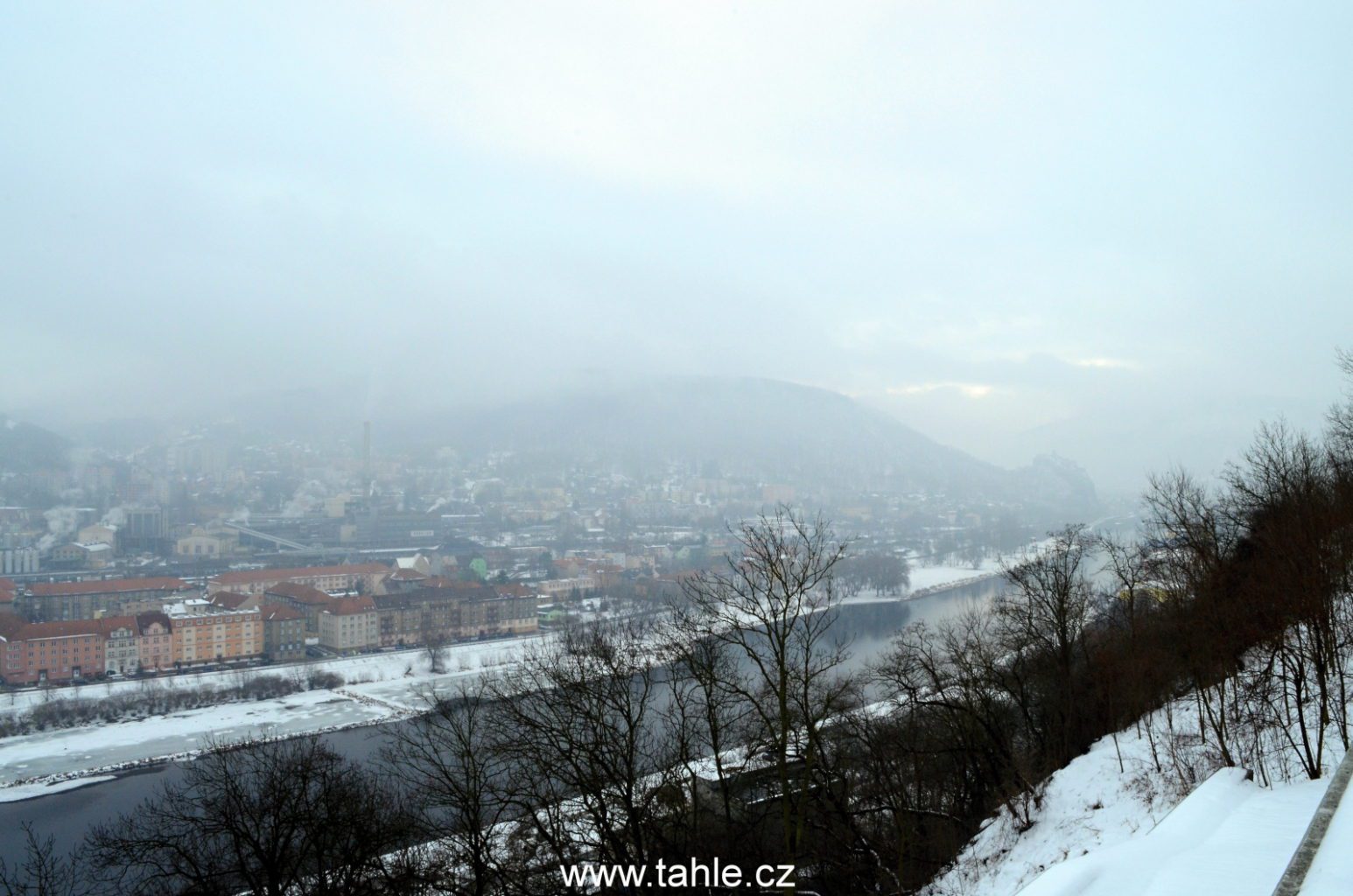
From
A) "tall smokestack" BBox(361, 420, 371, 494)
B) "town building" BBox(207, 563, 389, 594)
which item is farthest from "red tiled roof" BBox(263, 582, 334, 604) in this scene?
"tall smokestack" BBox(361, 420, 371, 494)

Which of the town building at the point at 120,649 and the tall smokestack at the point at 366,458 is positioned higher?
the tall smokestack at the point at 366,458

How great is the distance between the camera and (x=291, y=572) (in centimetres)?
4391

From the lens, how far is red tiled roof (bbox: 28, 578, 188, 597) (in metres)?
34.8

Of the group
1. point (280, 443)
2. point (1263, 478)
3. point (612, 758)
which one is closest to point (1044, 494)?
point (280, 443)

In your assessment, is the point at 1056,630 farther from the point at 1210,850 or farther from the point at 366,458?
the point at 366,458

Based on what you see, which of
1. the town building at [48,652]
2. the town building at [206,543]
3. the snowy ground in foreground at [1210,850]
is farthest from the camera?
the town building at [206,543]

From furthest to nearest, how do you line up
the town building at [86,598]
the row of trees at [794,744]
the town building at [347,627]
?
the town building at [86,598]
the town building at [347,627]
the row of trees at [794,744]

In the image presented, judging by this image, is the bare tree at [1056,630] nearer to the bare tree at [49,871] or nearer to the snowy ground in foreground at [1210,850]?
the snowy ground in foreground at [1210,850]

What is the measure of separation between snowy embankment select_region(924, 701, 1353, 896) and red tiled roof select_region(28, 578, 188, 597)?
39.0m

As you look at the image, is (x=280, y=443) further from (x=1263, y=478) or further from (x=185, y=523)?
(x=1263, y=478)

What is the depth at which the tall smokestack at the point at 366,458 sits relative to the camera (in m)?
85.4

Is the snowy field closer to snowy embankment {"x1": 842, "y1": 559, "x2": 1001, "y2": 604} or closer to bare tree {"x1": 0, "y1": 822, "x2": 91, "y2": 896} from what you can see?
bare tree {"x1": 0, "y1": 822, "x2": 91, "y2": 896}

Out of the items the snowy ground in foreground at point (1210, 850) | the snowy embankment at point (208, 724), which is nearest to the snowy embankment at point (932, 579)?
the snowy embankment at point (208, 724)

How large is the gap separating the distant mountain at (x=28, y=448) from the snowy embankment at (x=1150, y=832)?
76614 millimetres
